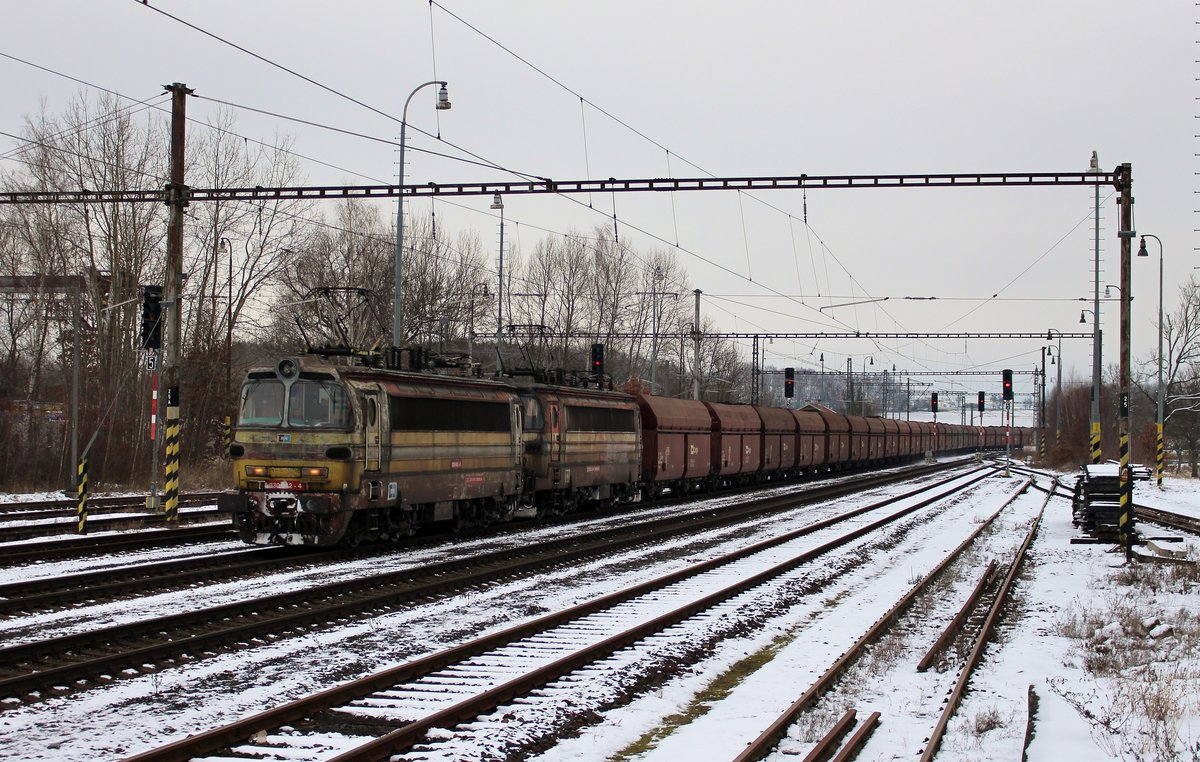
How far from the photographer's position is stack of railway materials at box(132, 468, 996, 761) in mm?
7516

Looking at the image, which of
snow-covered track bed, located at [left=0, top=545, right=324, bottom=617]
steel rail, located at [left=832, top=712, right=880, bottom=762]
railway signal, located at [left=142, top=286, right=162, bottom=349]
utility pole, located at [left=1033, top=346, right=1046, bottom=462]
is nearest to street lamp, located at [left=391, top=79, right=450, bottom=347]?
railway signal, located at [left=142, top=286, right=162, bottom=349]

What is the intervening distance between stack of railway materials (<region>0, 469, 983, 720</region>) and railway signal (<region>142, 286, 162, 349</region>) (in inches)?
373

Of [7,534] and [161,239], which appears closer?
[7,534]

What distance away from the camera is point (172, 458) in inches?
896

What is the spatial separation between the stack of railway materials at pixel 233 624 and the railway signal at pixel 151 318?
31.1 feet

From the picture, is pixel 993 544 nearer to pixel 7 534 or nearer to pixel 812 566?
pixel 812 566

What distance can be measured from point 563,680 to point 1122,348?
55.5 feet

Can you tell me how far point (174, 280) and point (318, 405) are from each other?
7723mm

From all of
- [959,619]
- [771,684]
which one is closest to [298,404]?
[959,619]

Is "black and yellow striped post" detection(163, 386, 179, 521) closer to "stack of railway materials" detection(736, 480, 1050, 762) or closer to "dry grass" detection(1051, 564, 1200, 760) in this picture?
"stack of railway materials" detection(736, 480, 1050, 762)

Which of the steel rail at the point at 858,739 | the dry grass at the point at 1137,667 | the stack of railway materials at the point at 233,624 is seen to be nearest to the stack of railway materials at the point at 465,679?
the stack of railway materials at the point at 233,624

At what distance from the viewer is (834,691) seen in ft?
31.6

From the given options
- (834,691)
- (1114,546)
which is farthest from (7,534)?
(1114,546)

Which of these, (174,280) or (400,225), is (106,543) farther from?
(400,225)
